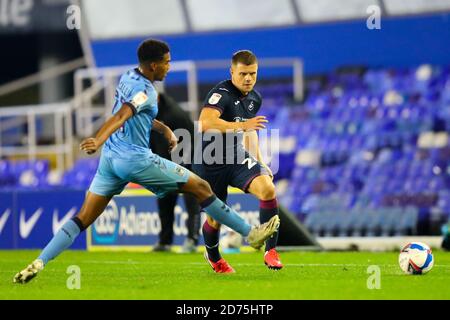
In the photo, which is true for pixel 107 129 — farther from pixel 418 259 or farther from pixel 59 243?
pixel 418 259

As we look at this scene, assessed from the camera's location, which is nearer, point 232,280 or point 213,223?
point 232,280

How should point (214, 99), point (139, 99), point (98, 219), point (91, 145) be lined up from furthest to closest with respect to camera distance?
point (98, 219)
point (214, 99)
point (139, 99)
point (91, 145)

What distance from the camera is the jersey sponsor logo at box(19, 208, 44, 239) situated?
1736 cm

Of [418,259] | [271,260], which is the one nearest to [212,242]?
[271,260]

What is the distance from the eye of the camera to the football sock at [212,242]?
10578 mm

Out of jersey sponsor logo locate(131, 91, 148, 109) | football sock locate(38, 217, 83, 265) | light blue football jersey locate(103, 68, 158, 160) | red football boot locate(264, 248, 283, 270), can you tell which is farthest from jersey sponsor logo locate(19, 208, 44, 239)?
jersey sponsor logo locate(131, 91, 148, 109)

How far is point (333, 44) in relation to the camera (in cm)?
2422

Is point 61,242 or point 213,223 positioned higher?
point 213,223

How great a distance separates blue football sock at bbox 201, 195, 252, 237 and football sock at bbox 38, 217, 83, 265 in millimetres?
1152

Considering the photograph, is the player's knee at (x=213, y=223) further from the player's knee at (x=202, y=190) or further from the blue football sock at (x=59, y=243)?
the blue football sock at (x=59, y=243)

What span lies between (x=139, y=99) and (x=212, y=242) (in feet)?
5.93

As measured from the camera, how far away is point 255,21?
999 inches

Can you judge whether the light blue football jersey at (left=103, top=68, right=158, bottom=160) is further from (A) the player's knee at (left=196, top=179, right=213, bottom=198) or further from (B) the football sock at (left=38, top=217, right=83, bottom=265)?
(B) the football sock at (left=38, top=217, right=83, bottom=265)
